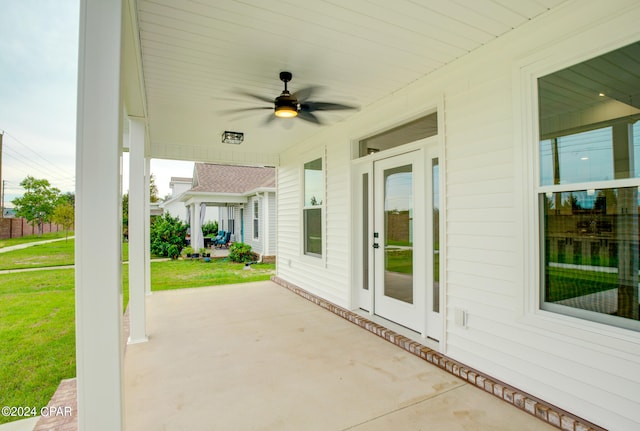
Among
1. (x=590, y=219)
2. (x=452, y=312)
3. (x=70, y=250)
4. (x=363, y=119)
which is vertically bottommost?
(x=452, y=312)

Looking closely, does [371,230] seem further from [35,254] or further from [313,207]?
[35,254]

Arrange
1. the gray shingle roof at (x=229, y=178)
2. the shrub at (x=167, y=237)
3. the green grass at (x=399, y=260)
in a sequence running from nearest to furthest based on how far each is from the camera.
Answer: the green grass at (x=399, y=260) → the shrub at (x=167, y=237) → the gray shingle roof at (x=229, y=178)

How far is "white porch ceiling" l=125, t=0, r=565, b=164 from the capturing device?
89.1 inches

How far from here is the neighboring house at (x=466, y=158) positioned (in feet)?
4.49

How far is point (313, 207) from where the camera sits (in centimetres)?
586

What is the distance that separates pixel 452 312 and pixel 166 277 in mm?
7316

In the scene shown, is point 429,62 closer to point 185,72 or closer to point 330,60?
point 330,60

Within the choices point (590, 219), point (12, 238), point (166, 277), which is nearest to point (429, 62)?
point (590, 219)

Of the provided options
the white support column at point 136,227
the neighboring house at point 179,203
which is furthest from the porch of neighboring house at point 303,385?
the neighboring house at point 179,203

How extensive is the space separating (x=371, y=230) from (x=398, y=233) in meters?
0.50

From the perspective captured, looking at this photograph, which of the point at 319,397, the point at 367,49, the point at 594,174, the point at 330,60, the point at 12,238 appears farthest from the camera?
the point at 330,60

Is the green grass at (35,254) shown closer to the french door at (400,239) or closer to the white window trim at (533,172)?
the white window trim at (533,172)

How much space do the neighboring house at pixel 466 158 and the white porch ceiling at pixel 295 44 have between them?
2 centimetres

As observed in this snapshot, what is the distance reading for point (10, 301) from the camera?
4852 millimetres
